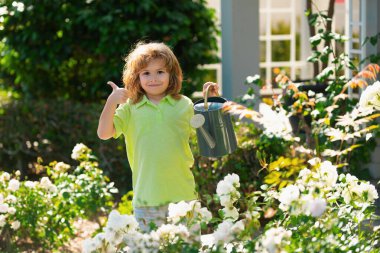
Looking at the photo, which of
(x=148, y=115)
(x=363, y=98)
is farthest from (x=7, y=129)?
(x=363, y=98)

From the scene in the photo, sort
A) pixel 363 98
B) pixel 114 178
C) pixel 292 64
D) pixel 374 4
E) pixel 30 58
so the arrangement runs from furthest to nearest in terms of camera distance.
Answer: pixel 292 64
pixel 30 58
pixel 114 178
pixel 374 4
pixel 363 98

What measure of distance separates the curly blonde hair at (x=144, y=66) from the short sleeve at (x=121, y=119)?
0.16 feet

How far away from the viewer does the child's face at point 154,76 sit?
136 inches

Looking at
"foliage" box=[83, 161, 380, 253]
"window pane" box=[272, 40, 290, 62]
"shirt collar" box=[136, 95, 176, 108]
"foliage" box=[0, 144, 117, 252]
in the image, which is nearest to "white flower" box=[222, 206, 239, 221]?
"foliage" box=[83, 161, 380, 253]

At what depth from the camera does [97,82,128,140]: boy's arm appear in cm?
337

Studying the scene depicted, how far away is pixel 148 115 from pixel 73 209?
128 centimetres

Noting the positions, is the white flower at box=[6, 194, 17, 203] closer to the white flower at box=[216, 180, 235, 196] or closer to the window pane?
the white flower at box=[216, 180, 235, 196]

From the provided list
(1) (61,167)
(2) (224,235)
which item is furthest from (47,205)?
(2) (224,235)

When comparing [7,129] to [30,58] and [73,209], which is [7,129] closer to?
[30,58]

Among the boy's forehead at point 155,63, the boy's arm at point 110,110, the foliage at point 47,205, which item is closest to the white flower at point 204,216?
the boy's arm at point 110,110

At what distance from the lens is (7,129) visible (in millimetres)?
6773

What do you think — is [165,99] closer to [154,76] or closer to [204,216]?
[154,76]

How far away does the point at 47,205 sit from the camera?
174 inches

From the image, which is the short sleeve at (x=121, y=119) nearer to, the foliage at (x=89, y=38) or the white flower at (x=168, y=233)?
the white flower at (x=168, y=233)
